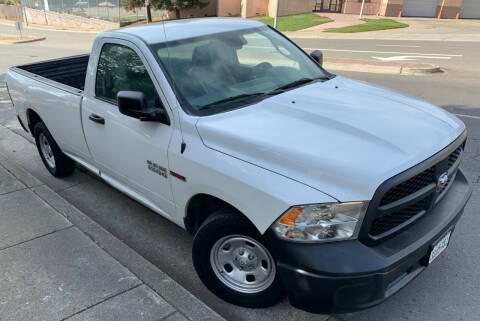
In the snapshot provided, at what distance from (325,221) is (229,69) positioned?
165 cm

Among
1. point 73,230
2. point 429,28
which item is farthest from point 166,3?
point 73,230

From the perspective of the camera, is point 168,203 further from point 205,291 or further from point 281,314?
point 281,314

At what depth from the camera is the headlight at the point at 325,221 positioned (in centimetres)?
212

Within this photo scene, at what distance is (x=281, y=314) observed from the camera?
108 inches

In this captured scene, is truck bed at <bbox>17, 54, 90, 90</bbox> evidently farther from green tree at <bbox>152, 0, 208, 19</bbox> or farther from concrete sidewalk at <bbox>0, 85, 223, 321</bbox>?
green tree at <bbox>152, 0, 208, 19</bbox>

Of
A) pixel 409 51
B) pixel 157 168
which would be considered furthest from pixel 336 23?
pixel 157 168

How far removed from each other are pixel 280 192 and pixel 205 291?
1.31 m

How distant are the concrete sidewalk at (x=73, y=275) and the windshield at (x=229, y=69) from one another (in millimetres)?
1349

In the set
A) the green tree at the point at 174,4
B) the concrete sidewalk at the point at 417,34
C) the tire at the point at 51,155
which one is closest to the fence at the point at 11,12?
the green tree at the point at 174,4

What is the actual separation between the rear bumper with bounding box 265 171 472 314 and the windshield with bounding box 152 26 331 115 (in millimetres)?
1203

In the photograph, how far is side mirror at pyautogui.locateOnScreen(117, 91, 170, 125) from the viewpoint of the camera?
2795 mm

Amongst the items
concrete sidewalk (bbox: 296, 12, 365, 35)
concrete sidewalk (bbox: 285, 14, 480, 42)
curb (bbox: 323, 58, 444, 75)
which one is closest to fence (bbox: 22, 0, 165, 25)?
concrete sidewalk (bbox: 296, 12, 365, 35)

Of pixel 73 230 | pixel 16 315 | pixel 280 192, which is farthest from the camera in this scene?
pixel 73 230

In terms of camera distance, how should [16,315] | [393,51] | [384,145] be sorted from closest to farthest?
[384,145], [16,315], [393,51]
